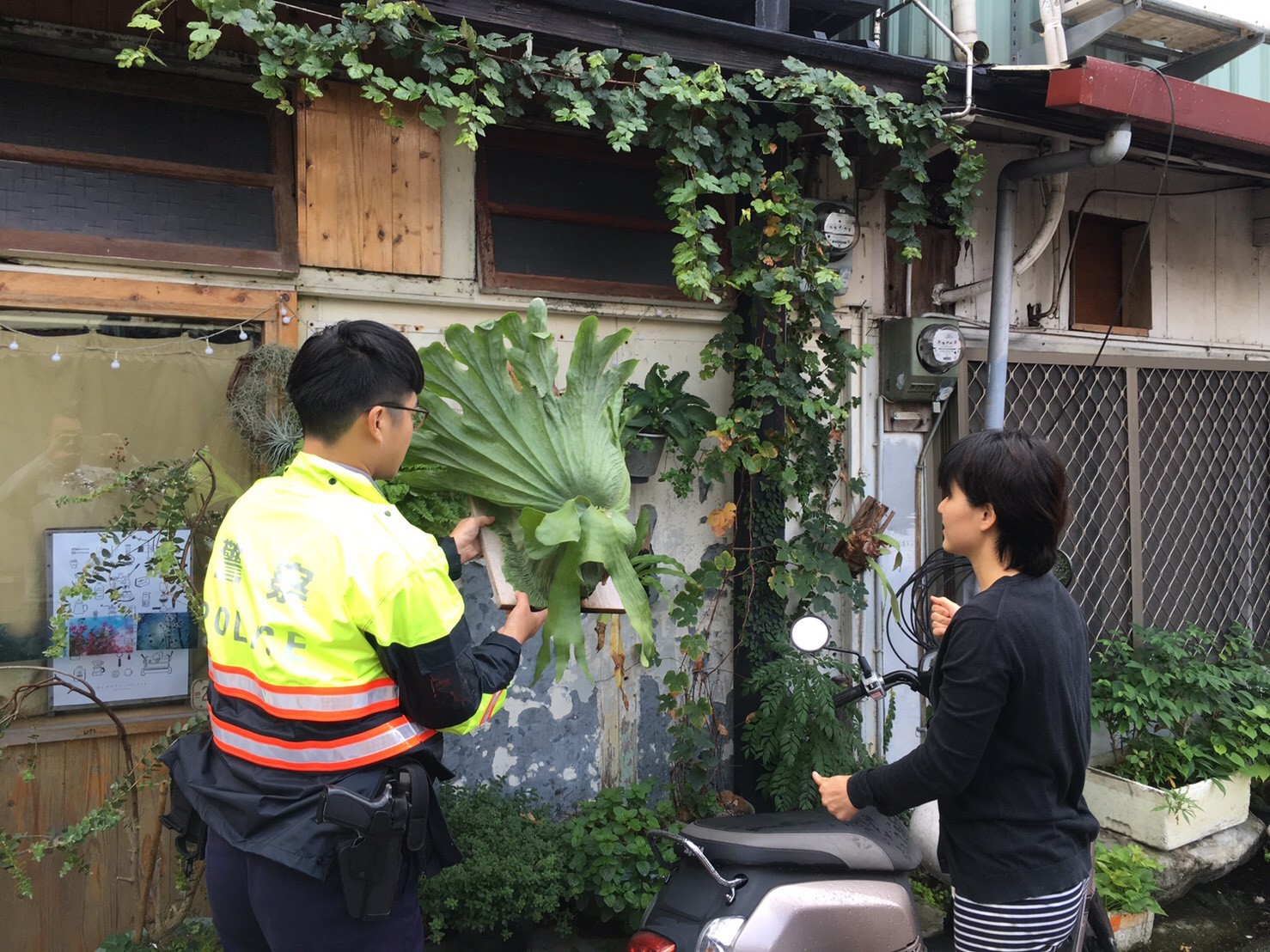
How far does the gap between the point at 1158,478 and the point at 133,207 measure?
20.9 feet

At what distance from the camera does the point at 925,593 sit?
4480 millimetres

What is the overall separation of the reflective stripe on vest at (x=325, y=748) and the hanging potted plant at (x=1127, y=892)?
372cm

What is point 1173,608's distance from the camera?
251 inches

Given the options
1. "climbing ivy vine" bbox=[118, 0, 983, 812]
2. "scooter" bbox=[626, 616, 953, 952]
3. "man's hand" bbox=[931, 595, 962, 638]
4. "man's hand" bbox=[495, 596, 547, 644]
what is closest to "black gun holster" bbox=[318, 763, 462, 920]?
"man's hand" bbox=[495, 596, 547, 644]

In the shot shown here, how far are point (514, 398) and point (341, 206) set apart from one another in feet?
5.88

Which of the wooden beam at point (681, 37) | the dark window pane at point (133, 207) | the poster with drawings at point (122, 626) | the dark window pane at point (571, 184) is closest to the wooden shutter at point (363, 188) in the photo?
the dark window pane at point (133, 207)

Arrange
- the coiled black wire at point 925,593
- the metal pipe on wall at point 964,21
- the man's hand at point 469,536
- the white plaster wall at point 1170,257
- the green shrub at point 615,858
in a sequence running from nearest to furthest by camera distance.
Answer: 1. the man's hand at point 469,536
2. the green shrub at point 615,858
3. the coiled black wire at point 925,593
4. the metal pipe on wall at point 964,21
5. the white plaster wall at point 1170,257

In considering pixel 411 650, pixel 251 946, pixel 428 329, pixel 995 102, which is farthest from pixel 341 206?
pixel 995 102

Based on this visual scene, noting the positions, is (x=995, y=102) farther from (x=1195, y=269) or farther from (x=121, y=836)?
(x=121, y=836)

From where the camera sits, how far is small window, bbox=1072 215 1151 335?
20.2ft

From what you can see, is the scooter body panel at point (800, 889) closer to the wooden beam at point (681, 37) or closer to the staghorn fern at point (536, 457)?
the staghorn fern at point (536, 457)

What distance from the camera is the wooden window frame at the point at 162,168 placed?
354cm

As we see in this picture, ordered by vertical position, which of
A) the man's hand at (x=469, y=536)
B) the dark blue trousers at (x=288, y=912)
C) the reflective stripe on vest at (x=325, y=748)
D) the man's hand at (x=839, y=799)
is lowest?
the dark blue trousers at (x=288, y=912)

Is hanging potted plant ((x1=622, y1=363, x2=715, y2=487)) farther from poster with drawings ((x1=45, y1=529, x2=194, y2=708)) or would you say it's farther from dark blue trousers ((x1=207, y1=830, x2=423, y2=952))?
dark blue trousers ((x1=207, y1=830, x2=423, y2=952))
